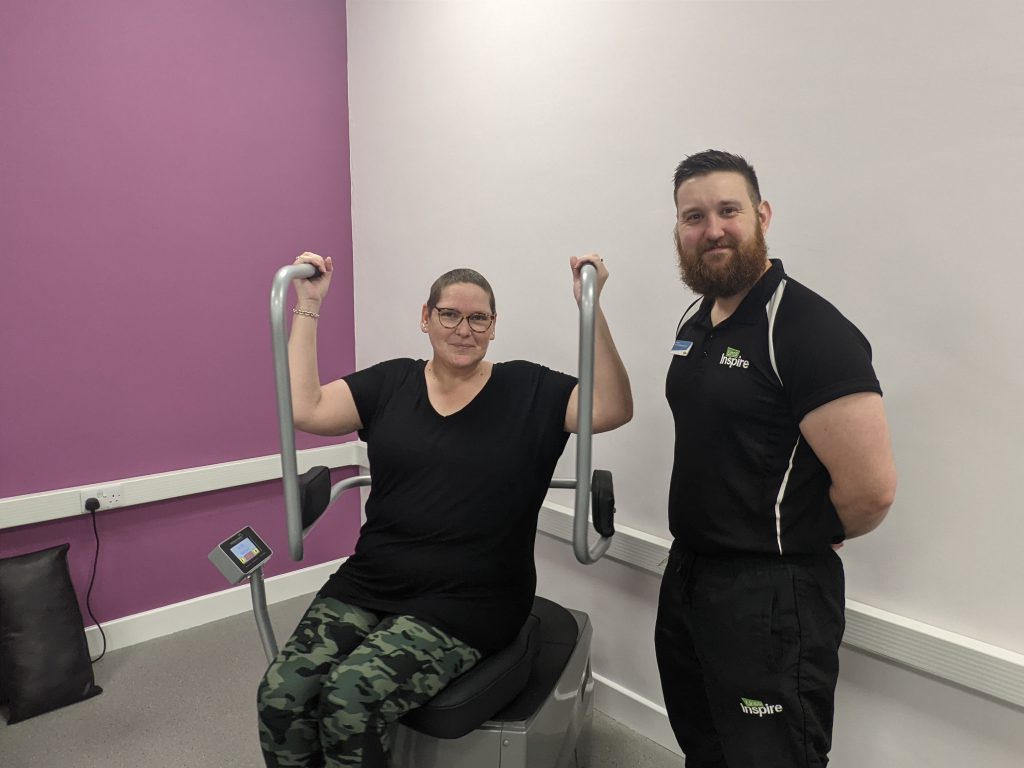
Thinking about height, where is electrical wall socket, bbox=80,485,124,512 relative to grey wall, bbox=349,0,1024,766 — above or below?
below

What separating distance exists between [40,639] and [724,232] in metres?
2.37

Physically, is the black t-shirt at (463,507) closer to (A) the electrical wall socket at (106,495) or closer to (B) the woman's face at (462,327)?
(B) the woman's face at (462,327)

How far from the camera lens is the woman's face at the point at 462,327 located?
59.6 inches

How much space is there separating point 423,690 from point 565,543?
97 cm

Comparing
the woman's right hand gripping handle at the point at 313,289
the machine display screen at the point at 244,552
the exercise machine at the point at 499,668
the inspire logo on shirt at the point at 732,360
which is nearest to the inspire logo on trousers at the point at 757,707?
the exercise machine at the point at 499,668

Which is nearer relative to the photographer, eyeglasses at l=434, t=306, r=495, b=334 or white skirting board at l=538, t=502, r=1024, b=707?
white skirting board at l=538, t=502, r=1024, b=707

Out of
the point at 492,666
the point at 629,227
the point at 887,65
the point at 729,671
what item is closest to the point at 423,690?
the point at 492,666

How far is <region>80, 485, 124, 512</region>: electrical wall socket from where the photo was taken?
2.27 metres

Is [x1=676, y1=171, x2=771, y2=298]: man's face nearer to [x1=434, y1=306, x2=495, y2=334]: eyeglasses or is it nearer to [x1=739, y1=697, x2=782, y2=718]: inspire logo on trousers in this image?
[x1=434, y1=306, x2=495, y2=334]: eyeglasses

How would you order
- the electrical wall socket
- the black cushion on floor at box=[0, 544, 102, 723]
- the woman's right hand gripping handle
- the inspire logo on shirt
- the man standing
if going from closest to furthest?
the man standing → the inspire logo on shirt → the woman's right hand gripping handle → the black cushion on floor at box=[0, 544, 102, 723] → the electrical wall socket

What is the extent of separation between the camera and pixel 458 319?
59.8 inches

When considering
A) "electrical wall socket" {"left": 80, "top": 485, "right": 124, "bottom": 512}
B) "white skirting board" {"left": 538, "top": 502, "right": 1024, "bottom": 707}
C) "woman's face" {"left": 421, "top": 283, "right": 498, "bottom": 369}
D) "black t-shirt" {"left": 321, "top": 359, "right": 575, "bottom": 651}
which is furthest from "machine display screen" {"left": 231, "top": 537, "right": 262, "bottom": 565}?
"white skirting board" {"left": 538, "top": 502, "right": 1024, "bottom": 707}

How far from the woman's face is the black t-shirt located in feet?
0.34

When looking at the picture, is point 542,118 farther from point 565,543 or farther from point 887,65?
point 565,543
